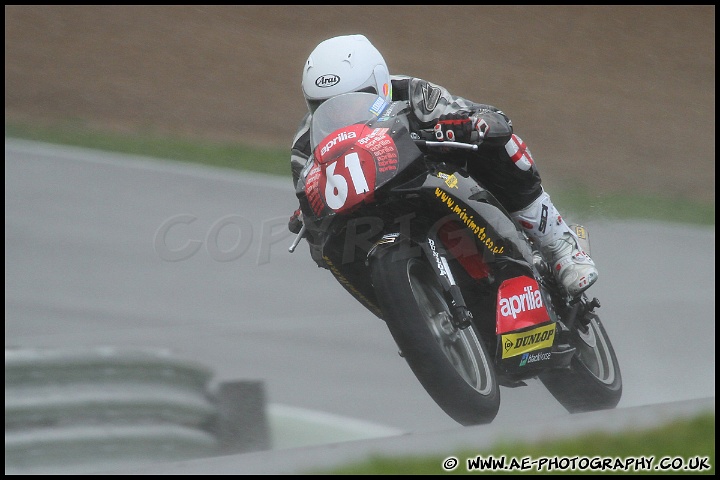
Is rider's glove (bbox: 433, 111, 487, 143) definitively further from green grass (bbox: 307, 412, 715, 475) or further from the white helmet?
green grass (bbox: 307, 412, 715, 475)

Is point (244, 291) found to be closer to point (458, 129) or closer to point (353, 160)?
point (458, 129)

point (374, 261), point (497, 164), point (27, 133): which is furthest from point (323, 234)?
point (27, 133)

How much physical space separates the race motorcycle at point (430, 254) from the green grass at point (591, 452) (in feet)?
1.43

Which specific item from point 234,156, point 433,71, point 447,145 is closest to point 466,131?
point 447,145

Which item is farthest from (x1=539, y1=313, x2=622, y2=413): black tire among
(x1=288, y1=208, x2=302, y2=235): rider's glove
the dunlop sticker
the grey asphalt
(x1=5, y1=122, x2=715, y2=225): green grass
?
(x1=5, y1=122, x2=715, y2=225): green grass

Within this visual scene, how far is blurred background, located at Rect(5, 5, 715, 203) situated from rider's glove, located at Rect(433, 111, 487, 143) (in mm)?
4674

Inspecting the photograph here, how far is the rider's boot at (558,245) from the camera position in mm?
4109

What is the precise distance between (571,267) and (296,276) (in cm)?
205

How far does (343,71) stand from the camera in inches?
144

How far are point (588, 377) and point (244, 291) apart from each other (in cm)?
210

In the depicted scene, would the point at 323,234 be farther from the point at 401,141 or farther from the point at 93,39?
the point at 93,39

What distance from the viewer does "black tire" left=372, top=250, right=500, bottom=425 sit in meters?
3.32

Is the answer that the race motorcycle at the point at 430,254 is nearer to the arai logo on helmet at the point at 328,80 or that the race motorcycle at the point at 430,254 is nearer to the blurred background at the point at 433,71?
the arai logo on helmet at the point at 328,80

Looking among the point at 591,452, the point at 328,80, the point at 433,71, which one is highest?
the point at 433,71
